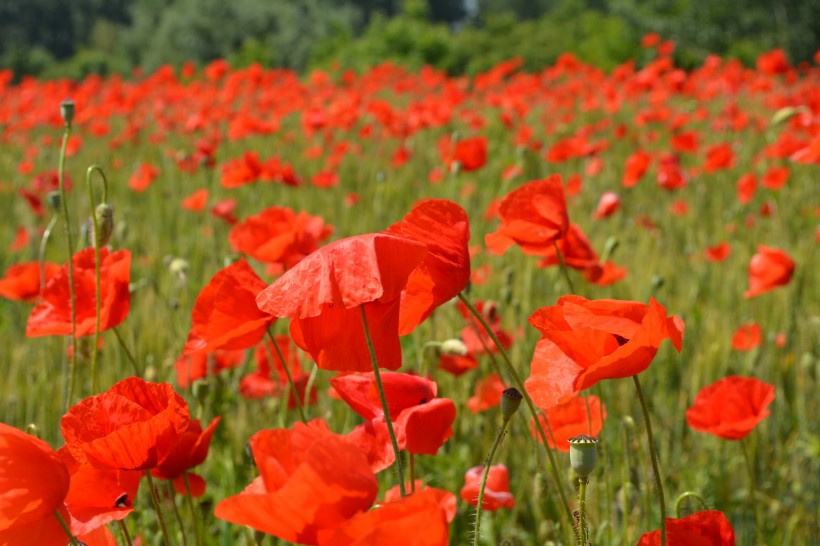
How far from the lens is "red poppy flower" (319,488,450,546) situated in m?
0.49

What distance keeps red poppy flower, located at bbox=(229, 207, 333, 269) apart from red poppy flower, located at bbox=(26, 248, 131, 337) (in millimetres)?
315

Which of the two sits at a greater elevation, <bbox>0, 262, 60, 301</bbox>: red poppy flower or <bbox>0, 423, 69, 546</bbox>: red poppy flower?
<bbox>0, 423, 69, 546</bbox>: red poppy flower

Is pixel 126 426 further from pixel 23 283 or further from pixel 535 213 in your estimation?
pixel 23 283

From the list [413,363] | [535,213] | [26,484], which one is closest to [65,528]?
[26,484]

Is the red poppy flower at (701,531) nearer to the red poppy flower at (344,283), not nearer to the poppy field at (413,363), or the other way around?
the poppy field at (413,363)

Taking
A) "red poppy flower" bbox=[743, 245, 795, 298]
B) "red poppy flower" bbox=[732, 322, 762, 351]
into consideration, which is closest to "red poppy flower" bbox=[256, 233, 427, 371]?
"red poppy flower" bbox=[743, 245, 795, 298]

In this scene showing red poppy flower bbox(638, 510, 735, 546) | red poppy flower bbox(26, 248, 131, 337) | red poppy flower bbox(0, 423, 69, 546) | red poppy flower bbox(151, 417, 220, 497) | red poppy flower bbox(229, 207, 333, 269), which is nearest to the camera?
red poppy flower bbox(0, 423, 69, 546)

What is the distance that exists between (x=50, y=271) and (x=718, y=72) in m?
7.36

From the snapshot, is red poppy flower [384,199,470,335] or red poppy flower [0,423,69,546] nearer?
red poppy flower [0,423,69,546]

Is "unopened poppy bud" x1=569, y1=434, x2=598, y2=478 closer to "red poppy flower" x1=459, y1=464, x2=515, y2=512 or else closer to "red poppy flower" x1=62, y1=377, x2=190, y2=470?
"red poppy flower" x1=62, y1=377, x2=190, y2=470

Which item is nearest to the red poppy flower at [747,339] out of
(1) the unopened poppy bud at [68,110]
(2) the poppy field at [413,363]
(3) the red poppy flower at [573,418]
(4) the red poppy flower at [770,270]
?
(2) the poppy field at [413,363]

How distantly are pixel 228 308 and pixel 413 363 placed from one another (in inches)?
43.0

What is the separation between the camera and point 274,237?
1.49 meters

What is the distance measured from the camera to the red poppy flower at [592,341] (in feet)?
2.24
